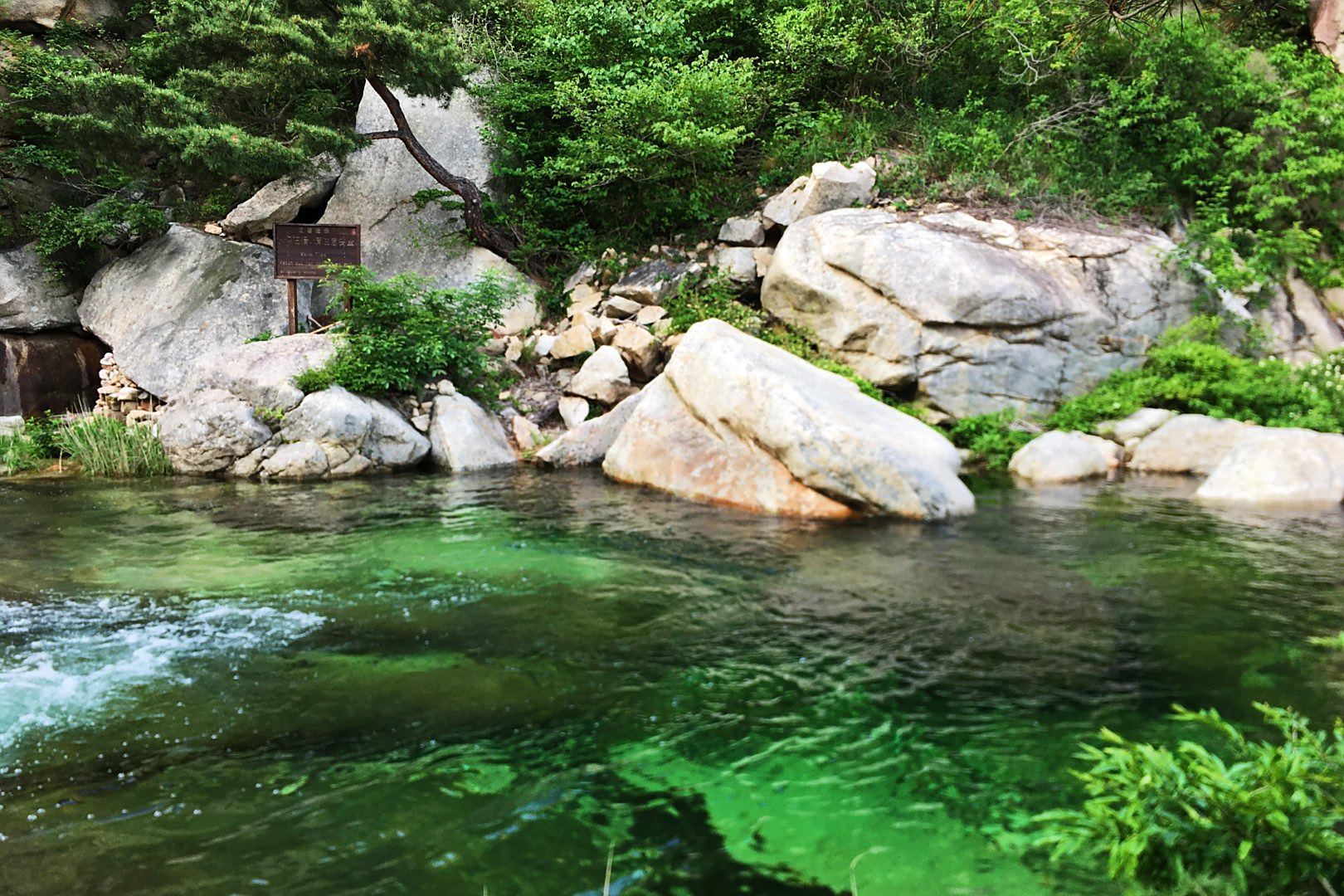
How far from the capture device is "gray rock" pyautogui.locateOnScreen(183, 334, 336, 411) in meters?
11.4

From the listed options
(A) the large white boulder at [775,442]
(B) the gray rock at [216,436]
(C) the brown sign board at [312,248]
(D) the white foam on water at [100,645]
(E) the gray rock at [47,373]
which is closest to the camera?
(D) the white foam on water at [100,645]

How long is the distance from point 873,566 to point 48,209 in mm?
16258

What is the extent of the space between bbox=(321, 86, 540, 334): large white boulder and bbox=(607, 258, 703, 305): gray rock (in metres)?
1.73

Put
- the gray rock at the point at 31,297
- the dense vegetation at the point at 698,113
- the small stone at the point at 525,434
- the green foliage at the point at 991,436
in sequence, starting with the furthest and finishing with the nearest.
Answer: the gray rock at the point at 31,297, the dense vegetation at the point at 698,113, the small stone at the point at 525,434, the green foliage at the point at 991,436

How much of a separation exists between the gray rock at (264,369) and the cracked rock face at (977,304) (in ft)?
21.9

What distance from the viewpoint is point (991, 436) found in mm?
11656

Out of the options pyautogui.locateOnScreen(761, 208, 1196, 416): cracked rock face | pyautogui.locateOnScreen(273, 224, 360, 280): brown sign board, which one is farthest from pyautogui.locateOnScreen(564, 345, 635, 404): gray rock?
pyautogui.locateOnScreen(273, 224, 360, 280): brown sign board

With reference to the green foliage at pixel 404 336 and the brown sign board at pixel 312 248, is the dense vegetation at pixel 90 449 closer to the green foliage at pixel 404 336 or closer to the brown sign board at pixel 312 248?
the green foliage at pixel 404 336

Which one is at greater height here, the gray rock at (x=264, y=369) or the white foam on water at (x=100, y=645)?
the gray rock at (x=264, y=369)

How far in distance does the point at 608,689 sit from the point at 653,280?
10802mm

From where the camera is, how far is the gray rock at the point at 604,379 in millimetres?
12852

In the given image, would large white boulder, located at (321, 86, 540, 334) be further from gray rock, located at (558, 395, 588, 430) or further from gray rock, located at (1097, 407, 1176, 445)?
gray rock, located at (1097, 407, 1176, 445)

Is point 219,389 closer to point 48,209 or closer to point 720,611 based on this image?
point 48,209

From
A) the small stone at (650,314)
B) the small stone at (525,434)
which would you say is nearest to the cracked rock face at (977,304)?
the small stone at (650,314)
